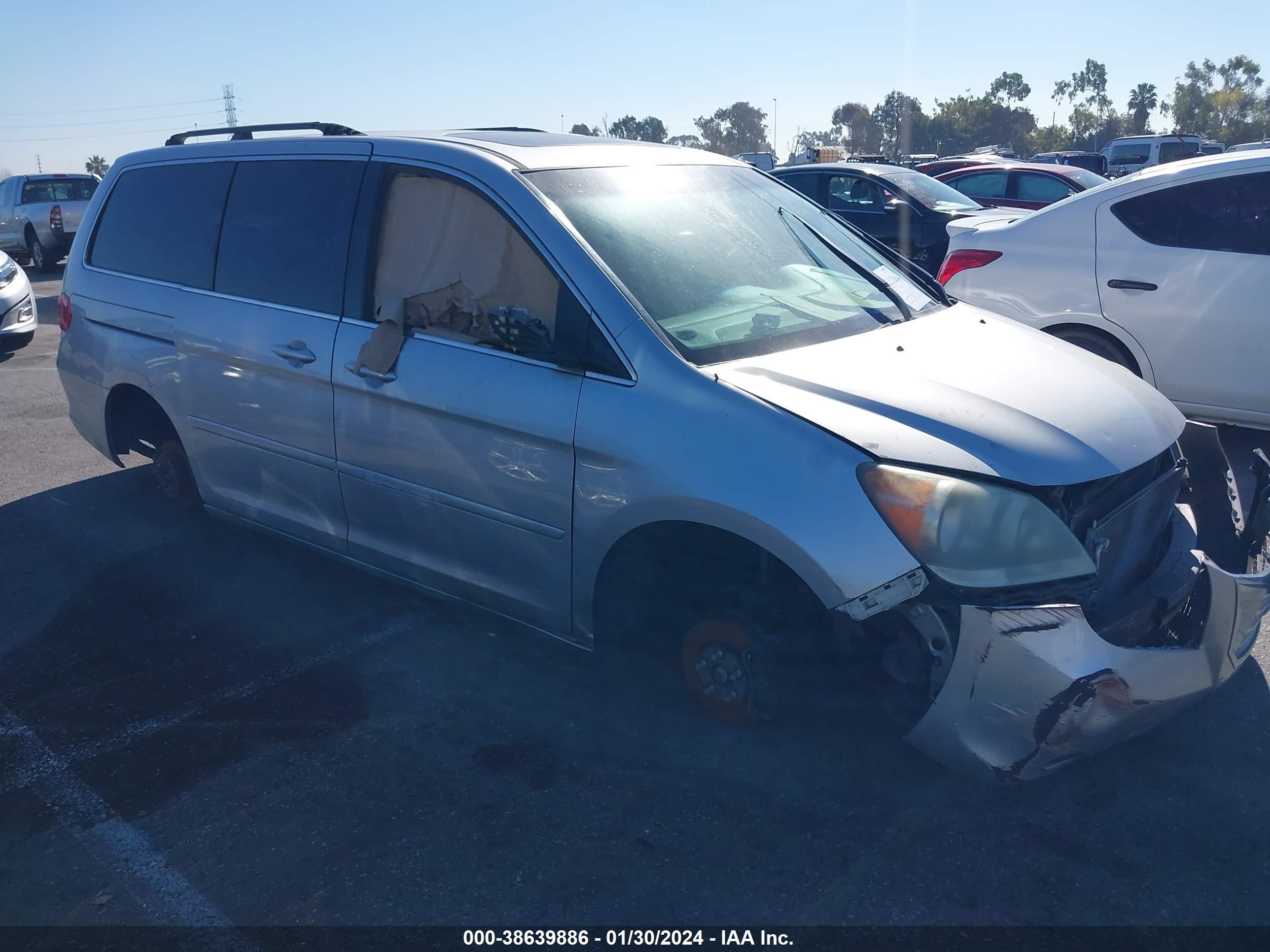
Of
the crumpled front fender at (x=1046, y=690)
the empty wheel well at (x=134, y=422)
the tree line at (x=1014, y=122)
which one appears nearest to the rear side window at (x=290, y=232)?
the empty wheel well at (x=134, y=422)

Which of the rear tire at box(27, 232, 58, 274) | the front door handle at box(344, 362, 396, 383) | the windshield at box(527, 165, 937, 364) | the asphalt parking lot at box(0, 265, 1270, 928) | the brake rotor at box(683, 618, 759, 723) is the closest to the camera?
the asphalt parking lot at box(0, 265, 1270, 928)

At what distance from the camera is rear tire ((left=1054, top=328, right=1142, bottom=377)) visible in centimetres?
591

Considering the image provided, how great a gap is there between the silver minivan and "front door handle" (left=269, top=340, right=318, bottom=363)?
2 centimetres

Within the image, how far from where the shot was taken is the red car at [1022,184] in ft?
43.7

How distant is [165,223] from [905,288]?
335 centimetres

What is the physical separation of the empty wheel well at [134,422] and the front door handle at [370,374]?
1669 mm

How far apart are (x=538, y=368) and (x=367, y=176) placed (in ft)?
3.97

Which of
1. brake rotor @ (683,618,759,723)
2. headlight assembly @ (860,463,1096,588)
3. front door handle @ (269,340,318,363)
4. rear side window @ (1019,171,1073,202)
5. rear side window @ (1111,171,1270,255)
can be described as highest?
rear side window @ (1019,171,1073,202)

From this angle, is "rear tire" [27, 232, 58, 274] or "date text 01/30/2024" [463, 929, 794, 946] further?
"rear tire" [27, 232, 58, 274]

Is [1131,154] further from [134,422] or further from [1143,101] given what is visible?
[1143,101]

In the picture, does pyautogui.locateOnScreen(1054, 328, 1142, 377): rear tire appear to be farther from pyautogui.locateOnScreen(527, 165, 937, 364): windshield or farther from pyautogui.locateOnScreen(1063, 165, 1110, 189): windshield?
pyautogui.locateOnScreen(1063, 165, 1110, 189): windshield

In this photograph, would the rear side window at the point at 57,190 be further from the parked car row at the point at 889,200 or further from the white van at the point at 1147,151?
the white van at the point at 1147,151

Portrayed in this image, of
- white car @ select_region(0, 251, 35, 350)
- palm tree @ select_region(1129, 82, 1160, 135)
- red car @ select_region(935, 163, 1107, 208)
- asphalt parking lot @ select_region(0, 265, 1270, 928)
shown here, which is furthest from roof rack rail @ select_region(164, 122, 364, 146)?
palm tree @ select_region(1129, 82, 1160, 135)

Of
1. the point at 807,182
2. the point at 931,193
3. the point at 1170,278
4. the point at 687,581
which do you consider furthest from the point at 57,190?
the point at 687,581
